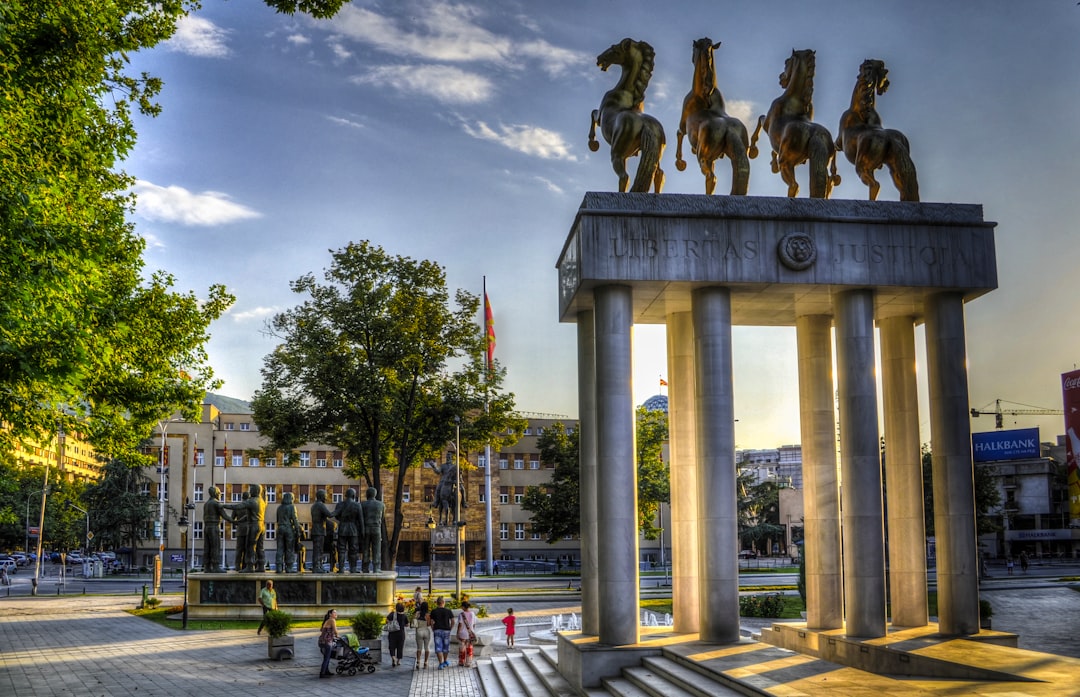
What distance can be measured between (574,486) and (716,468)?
145 ft

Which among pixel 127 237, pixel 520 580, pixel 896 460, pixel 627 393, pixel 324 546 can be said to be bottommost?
pixel 520 580

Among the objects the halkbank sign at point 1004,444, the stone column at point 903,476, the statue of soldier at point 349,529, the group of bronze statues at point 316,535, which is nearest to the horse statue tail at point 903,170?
the stone column at point 903,476

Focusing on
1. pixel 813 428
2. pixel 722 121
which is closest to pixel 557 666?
pixel 813 428

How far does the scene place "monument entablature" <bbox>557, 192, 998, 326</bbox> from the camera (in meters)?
19.0

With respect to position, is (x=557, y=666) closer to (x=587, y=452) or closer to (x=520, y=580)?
(x=587, y=452)

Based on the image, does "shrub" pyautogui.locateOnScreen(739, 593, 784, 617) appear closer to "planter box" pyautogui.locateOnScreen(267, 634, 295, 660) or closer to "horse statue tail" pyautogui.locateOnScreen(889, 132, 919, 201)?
"planter box" pyautogui.locateOnScreen(267, 634, 295, 660)

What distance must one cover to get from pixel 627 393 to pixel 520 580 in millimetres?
43822

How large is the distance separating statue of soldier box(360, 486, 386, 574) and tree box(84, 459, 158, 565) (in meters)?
48.0

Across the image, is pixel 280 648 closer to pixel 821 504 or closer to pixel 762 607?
pixel 821 504

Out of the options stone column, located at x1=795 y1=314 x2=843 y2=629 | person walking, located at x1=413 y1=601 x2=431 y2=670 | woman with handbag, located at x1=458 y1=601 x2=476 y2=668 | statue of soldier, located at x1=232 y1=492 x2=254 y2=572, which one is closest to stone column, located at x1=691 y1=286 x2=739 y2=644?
stone column, located at x1=795 y1=314 x2=843 y2=629

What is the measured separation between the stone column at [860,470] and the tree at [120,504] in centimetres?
6914

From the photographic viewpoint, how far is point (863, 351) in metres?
19.5

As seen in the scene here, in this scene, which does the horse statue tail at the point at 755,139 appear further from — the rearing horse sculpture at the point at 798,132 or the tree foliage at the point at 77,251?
the tree foliage at the point at 77,251

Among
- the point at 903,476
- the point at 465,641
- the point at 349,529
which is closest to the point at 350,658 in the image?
the point at 465,641
